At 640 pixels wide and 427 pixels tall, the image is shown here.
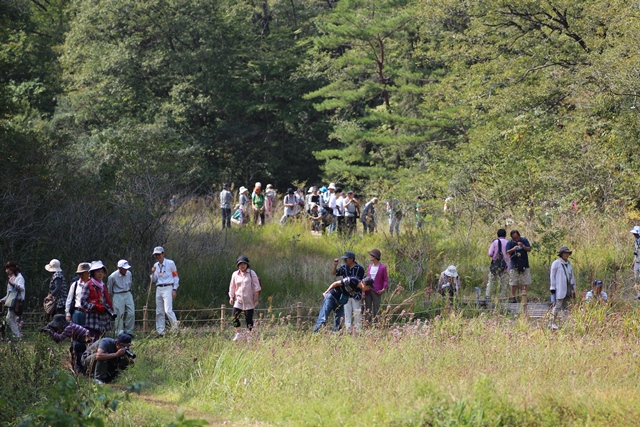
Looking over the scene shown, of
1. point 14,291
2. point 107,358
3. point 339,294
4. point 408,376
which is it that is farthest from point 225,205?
point 408,376

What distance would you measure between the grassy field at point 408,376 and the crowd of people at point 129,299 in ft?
2.16

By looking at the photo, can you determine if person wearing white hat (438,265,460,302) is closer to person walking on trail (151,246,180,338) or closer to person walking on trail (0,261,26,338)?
person walking on trail (151,246,180,338)

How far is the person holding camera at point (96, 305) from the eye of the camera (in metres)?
12.5

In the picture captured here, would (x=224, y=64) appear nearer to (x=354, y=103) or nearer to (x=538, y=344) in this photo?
(x=354, y=103)

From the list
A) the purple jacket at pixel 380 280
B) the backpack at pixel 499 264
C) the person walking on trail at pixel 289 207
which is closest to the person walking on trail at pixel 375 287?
the purple jacket at pixel 380 280

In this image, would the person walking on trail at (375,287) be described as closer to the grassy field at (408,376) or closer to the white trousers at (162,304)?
the grassy field at (408,376)

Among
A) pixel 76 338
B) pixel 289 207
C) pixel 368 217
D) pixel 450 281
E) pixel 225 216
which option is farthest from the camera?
pixel 289 207

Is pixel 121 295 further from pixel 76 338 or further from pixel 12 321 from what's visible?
pixel 76 338

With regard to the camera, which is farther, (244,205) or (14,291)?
(244,205)

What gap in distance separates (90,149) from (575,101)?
1877 cm

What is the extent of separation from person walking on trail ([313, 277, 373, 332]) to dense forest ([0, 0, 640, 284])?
18.7 feet

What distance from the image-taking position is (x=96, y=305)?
12555 mm

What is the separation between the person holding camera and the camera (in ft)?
41.0

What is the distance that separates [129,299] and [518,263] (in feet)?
26.0
